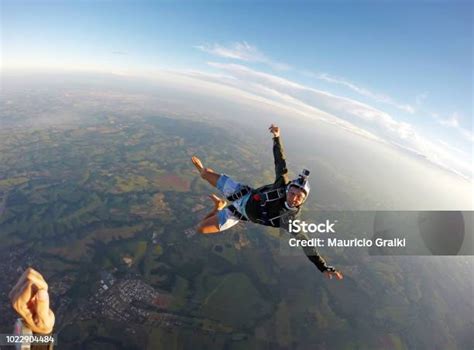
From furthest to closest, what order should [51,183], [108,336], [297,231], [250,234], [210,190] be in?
[210,190]
[51,183]
[250,234]
[108,336]
[297,231]

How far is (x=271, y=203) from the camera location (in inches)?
234

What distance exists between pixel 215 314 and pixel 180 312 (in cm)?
488

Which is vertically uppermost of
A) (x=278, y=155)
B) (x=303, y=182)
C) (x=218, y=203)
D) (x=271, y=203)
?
(x=278, y=155)

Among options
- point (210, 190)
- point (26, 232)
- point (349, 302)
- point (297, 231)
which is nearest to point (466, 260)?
point (349, 302)

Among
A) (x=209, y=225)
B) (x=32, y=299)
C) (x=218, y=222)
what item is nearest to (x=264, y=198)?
(x=218, y=222)

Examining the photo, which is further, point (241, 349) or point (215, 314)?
point (215, 314)

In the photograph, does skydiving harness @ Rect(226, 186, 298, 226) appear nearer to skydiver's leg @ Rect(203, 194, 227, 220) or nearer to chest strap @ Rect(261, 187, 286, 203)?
chest strap @ Rect(261, 187, 286, 203)

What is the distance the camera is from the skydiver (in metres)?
5.52

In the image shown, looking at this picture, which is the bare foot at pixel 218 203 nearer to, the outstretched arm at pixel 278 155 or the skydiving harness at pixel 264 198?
the skydiving harness at pixel 264 198

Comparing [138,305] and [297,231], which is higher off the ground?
[297,231]

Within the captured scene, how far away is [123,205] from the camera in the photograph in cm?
5875

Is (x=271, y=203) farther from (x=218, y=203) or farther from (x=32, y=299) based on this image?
(x=32, y=299)

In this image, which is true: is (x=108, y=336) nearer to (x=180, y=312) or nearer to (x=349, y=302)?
(x=180, y=312)

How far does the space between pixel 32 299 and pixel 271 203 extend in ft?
15.2
